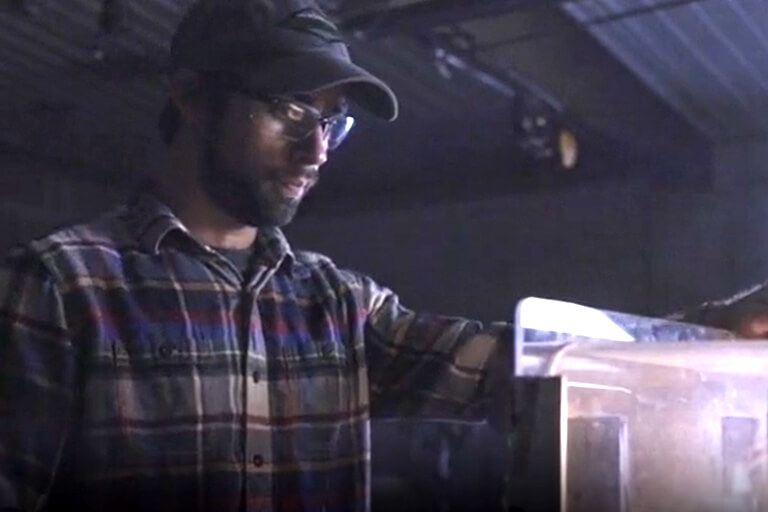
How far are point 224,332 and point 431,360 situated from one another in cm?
17

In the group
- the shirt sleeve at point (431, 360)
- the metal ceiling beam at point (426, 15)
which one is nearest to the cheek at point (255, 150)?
the shirt sleeve at point (431, 360)

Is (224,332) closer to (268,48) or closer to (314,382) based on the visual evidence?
(314,382)

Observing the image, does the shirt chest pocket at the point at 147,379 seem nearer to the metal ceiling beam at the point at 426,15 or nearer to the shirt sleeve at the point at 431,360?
the shirt sleeve at the point at 431,360

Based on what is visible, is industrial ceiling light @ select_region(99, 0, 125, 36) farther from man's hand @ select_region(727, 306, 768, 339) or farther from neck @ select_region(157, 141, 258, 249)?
man's hand @ select_region(727, 306, 768, 339)

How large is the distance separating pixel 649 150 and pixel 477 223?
72cm

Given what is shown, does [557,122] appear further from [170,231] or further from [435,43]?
[170,231]

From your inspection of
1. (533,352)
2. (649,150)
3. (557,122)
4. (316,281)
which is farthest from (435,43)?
(533,352)

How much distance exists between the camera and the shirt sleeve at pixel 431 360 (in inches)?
38.8

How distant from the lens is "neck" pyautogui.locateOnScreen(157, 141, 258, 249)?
1004 millimetres

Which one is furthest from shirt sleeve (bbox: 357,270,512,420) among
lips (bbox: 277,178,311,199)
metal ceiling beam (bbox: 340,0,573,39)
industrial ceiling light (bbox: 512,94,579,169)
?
industrial ceiling light (bbox: 512,94,579,169)

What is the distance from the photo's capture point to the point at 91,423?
887mm

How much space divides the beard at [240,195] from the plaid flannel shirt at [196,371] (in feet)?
0.12

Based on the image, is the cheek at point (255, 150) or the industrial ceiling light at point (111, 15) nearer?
the cheek at point (255, 150)

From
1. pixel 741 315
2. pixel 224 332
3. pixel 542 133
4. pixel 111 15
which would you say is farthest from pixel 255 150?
pixel 542 133
